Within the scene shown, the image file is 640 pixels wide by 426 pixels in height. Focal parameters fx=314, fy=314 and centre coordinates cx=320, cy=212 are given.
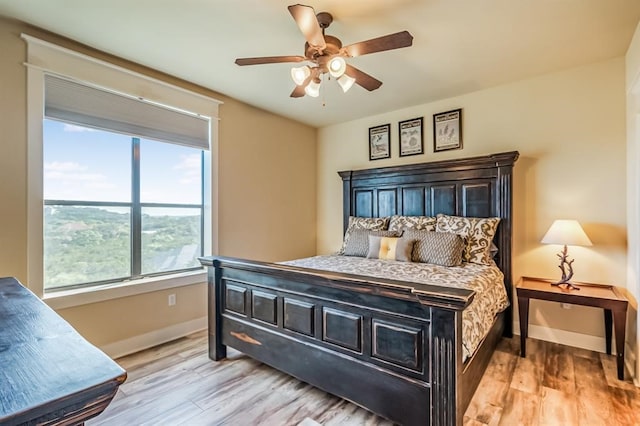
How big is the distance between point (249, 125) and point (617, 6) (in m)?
3.43

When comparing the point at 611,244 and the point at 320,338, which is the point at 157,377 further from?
the point at 611,244

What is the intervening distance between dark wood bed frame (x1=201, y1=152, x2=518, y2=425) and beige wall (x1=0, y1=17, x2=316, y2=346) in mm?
798

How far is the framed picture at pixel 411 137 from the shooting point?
→ 4.00m

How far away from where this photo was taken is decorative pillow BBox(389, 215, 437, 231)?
3.54 meters

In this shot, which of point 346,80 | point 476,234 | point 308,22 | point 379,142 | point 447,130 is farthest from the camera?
point 379,142

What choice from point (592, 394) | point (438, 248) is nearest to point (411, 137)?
point (438, 248)

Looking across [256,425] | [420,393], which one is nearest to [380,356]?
[420,393]

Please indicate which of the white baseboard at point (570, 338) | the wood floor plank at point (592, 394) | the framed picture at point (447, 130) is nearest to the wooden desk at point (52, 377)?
the wood floor plank at point (592, 394)

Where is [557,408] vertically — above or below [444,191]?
below

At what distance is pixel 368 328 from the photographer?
1861 millimetres

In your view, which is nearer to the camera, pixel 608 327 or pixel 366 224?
pixel 608 327

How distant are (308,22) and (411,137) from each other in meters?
2.64

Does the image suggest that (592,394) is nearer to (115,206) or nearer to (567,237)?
(567,237)

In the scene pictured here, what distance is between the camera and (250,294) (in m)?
2.52
